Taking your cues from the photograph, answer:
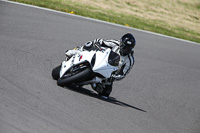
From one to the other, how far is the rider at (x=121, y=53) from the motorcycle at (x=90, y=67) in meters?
0.21

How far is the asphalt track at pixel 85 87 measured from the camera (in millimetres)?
5562

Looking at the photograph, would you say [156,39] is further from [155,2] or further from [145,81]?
[155,2]

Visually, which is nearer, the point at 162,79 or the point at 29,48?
the point at 29,48

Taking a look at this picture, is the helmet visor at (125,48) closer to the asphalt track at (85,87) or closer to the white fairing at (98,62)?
the white fairing at (98,62)

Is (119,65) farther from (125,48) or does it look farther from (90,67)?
(90,67)

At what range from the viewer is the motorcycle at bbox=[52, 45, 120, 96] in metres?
6.84

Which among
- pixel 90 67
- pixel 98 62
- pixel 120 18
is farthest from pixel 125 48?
pixel 120 18

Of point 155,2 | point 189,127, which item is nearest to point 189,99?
point 189,127

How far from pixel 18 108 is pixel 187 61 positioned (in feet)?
29.2

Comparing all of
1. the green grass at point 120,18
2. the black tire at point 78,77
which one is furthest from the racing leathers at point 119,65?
the green grass at point 120,18

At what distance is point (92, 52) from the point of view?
7039mm

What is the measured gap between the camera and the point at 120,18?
16281 millimetres

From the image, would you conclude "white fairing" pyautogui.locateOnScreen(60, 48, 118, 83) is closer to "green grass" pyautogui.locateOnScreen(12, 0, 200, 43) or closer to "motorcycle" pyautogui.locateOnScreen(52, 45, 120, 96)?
"motorcycle" pyautogui.locateOnScreen(52, 45, 120, 96)

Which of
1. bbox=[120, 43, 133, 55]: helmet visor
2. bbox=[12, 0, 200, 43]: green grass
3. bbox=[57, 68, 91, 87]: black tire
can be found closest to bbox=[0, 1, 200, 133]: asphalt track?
bbox=[57, 68, 91, 87]: black tire
